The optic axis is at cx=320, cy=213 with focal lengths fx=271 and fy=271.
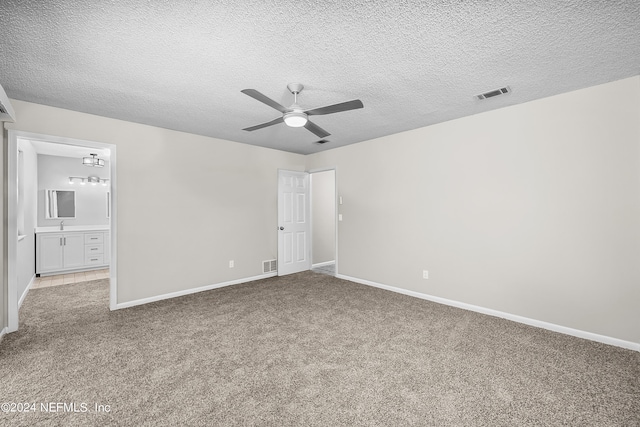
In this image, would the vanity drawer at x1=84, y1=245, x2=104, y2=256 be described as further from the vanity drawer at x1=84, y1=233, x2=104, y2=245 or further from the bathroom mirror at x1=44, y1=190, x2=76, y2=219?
the bathroom mirror at x1=44, y1=190, x2=76, y2=219

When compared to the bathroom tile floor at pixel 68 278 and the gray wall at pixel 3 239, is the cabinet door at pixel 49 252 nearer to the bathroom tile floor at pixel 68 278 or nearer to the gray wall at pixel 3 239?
the bathroom tile floor at pixel 68 278

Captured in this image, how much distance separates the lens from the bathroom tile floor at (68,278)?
4.84 metres

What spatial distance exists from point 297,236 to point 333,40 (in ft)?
13.8

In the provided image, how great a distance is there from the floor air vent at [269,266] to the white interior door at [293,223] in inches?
3.2

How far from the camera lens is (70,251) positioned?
5.58m

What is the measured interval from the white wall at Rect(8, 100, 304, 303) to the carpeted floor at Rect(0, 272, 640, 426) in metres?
0.76

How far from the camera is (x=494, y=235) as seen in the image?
3338 mm

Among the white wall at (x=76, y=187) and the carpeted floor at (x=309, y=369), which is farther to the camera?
the white wall at (x=76, y=187)

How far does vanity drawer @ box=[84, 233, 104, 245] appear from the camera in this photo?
5.79 meters

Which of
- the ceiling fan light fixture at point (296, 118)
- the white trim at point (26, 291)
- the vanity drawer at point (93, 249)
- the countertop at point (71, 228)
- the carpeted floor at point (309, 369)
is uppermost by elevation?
A: the ceiling fan light fixture at point (296, 118)

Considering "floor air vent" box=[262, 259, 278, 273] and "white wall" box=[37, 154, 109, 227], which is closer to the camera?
"floor air vent" box=[262, 259, 278, 273]

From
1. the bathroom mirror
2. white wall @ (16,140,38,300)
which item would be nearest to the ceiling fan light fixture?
white wall @ (16,140,38,300)

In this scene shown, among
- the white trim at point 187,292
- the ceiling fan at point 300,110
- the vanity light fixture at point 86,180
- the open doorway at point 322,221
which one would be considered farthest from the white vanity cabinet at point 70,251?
the ceiling fan at point 300,110

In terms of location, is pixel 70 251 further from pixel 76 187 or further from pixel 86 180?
pixel 86 180
